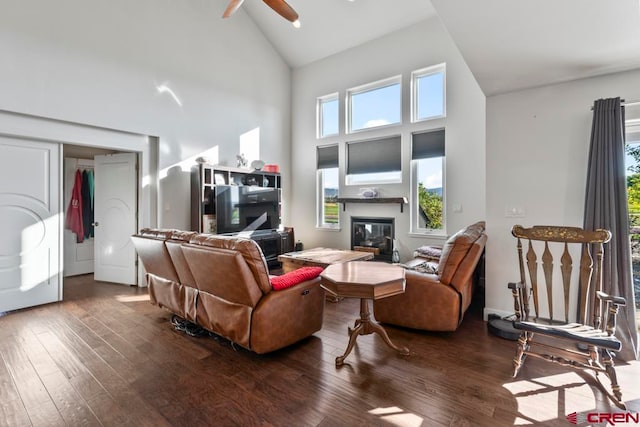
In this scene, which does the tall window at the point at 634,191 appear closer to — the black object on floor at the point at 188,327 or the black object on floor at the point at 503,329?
the black object on floor at the point at 503,329

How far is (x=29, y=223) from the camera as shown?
12.7 feet

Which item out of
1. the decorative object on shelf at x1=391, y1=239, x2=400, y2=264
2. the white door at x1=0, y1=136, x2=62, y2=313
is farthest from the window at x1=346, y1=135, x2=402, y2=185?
the white door at x1=0, y1=136, x2=62, y2=313

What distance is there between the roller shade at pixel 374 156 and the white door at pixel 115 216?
399cm

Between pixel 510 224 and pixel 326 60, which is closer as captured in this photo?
pixel 510 224

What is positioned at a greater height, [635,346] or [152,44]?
[152,44]

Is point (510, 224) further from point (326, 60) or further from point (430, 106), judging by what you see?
point (326, 60)

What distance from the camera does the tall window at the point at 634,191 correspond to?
2801 millimetres

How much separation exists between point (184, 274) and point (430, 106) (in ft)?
16.1

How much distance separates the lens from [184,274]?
289cm

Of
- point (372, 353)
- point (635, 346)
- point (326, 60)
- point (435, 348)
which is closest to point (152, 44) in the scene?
point (326, 60)

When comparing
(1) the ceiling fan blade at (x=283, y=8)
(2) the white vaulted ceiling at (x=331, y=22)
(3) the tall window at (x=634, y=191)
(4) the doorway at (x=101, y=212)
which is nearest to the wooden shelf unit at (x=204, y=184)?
(4) the doorway at (x=101, y=212)

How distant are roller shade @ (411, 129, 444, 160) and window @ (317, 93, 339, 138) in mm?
1828

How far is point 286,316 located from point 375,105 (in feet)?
16.3

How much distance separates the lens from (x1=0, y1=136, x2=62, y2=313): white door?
12.1ft
